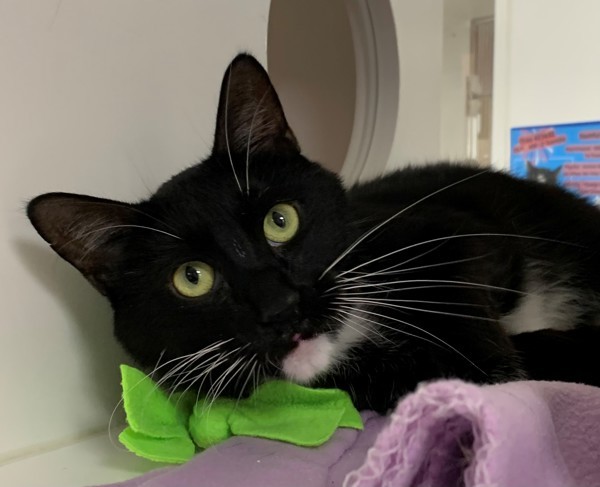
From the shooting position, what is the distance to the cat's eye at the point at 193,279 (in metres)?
0.82

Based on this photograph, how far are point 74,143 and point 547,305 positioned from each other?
2.70 feet

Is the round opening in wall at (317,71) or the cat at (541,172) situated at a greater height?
the round opening in wall at (317,71)

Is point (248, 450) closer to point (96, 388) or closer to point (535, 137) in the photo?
point (96, 388)

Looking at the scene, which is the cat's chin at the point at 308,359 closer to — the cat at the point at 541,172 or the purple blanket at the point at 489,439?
the purple blanket at the point at 489,439

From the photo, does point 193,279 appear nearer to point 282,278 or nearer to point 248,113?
point 282,278

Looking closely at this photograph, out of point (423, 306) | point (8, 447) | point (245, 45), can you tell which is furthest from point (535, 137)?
point (8, 447)

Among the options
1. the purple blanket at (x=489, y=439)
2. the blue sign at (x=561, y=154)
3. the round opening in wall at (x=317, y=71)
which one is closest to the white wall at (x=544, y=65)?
the blue sign at (x=561, y=154)

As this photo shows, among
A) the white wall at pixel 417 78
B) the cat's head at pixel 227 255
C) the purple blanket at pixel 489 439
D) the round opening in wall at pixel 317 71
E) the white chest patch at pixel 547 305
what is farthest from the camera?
the round opening in wall at pixel 317 71

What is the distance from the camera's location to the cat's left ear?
0.90 m

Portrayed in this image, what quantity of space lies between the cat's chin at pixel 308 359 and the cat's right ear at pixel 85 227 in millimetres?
296

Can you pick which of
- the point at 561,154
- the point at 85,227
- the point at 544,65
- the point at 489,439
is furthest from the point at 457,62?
the point at 489,439

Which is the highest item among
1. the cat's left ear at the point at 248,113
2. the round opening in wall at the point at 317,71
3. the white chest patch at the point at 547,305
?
the round opening in wall at the point at 317,71

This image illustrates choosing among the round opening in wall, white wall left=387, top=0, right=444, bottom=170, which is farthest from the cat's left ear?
the round opening in wall

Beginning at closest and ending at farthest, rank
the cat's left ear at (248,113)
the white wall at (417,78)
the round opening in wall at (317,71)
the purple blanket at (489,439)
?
the purple blanket at (489,439), the cat's left ear at (248,113), the white wall at (417,78), the round opening in wall at (317,71)
